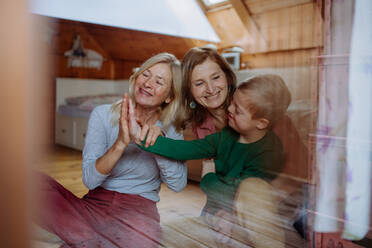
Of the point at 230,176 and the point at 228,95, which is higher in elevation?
the point at 228,95

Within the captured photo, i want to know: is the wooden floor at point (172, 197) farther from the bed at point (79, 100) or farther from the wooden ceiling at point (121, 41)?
the wooden ceiling at point (121, 41)

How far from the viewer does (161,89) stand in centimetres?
88

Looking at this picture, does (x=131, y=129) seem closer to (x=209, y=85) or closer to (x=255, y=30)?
(x=209, y=85)

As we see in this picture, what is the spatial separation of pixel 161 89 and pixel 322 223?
24.7 inches

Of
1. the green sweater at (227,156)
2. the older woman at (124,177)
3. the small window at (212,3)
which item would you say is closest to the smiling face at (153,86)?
the older woman at (124,177)

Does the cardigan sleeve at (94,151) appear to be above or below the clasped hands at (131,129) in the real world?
below

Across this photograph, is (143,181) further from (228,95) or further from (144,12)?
(144,12)

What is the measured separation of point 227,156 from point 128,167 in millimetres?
301

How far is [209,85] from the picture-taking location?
889 millimetres

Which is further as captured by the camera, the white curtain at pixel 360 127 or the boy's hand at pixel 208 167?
the boy's hand at pixel 208 167

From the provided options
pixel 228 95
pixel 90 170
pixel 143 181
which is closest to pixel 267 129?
pixel 228 95

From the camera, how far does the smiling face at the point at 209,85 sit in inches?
34.5

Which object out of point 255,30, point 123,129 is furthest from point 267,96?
point 123,129

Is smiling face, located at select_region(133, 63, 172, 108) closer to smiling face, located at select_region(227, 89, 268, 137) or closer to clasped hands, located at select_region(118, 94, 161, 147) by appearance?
clasped hands, located at select_region(118, 94, 161, 147)
